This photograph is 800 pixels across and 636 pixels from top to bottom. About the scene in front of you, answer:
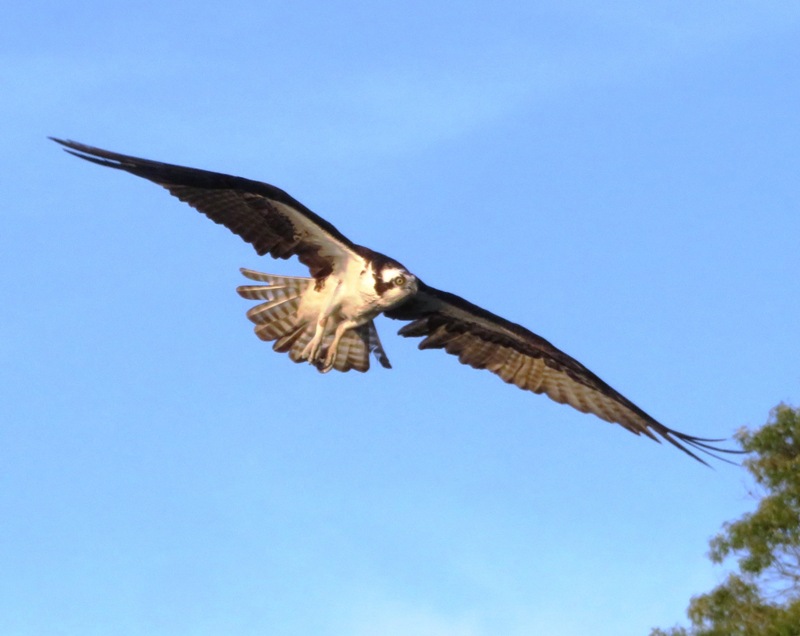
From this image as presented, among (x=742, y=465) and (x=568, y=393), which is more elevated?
(x=742, y=465)

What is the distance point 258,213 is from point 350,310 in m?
1.26

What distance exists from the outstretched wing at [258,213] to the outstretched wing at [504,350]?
1.08 meters

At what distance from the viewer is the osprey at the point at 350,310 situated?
15.7 metres

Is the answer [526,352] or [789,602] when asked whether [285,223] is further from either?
[789,602]

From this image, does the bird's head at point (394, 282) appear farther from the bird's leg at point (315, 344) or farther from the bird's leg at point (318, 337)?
the bird's leg at point (315, 344)

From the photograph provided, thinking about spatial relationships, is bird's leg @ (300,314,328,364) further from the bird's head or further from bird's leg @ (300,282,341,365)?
the bird's head

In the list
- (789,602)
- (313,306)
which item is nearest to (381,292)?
(313,306)

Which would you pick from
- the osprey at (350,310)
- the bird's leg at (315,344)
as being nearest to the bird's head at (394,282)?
the osprey at (350,310)

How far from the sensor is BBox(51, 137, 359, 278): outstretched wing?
15109 mm

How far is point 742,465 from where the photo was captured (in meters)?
21.0

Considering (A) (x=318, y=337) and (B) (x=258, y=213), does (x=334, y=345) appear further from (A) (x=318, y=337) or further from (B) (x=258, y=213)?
(B) (x=258, y=213)

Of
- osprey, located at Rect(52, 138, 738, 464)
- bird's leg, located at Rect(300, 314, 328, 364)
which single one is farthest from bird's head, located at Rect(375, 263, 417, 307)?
bird's leg, located at Rect(300, 314, 328, 364)

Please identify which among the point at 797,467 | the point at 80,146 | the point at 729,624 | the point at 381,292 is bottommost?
the point at 80,146

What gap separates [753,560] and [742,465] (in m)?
1.40
